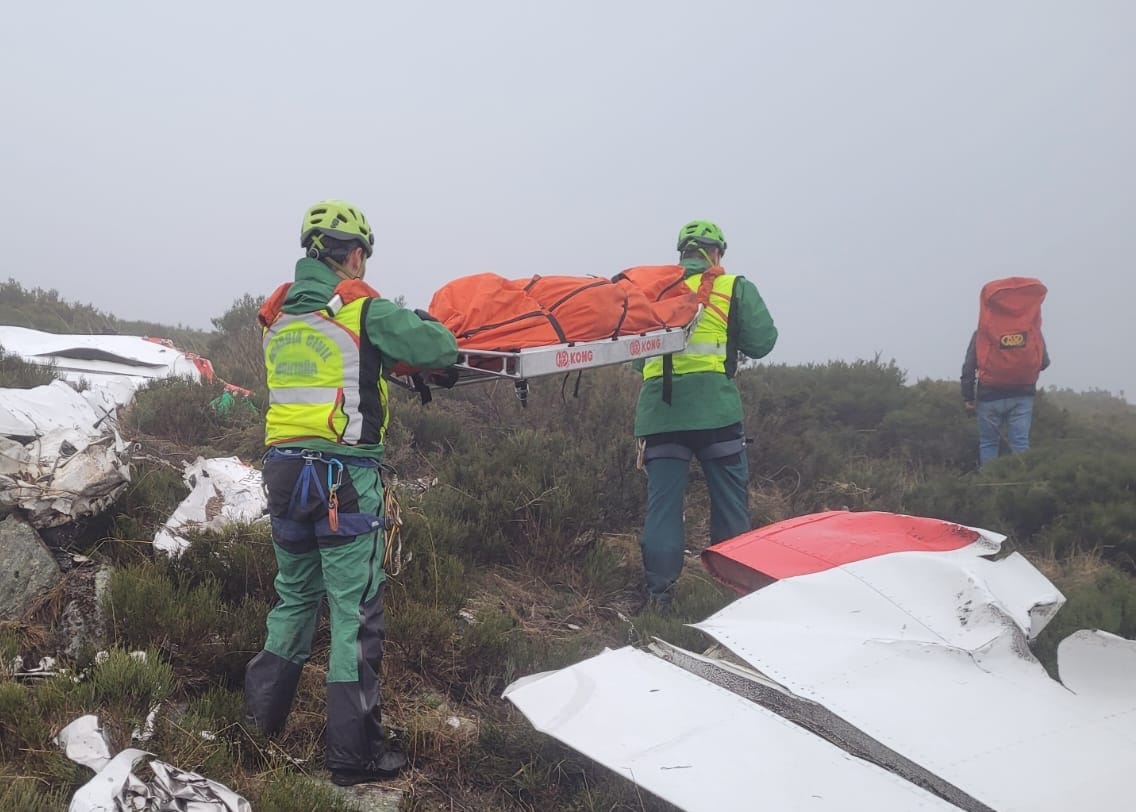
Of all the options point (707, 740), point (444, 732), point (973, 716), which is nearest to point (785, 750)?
point (707, 740)

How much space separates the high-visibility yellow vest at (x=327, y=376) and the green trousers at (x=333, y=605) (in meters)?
0.14

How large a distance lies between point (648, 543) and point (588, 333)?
Result: 159 centimetres

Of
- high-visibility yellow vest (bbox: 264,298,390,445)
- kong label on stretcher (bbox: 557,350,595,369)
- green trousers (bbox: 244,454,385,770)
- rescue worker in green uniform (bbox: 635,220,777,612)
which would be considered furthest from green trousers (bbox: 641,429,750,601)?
high-visibility yellow vest (bbox: 264,298,390,445)

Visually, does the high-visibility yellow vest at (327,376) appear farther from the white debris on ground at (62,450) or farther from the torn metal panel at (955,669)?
the white debris on ground at (62,450)

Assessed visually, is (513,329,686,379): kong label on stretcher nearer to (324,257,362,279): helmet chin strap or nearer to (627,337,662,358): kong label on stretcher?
(627,337,662,358): kong label on stretcher

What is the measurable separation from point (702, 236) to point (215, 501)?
3.24 meters

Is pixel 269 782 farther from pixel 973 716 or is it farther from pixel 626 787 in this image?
pixel 973 716

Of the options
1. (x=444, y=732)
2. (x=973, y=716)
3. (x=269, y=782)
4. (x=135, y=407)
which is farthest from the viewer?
(x=135, y=407)

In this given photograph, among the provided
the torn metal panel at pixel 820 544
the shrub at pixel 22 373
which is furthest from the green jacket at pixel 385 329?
the shrub at pixel 22 373

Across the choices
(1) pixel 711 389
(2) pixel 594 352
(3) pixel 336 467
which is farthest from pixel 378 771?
(1) pixel 711 389

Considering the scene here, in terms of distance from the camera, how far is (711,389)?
188 inches

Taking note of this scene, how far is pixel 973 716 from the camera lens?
8.57 feet

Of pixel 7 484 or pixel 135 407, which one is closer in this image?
pixel 7 484

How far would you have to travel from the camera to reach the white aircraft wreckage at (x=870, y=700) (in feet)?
7.54
